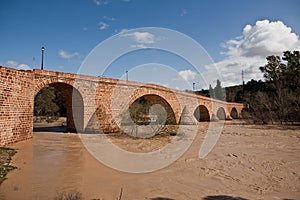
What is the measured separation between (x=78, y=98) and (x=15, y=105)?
3498mm

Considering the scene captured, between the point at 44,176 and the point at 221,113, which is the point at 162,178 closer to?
the point at 44,176

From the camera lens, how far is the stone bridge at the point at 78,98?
730 cm

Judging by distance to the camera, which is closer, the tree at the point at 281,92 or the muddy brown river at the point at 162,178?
the muddy brown river at the point at 162,178

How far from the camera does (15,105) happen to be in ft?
24.9

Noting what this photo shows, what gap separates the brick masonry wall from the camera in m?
7.03

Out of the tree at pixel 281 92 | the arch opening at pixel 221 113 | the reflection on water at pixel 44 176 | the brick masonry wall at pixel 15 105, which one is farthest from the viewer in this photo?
the arch opening at pixel 221 113

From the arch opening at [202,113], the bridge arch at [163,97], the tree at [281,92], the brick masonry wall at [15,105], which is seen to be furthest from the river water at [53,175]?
the arch opening at [202,113]

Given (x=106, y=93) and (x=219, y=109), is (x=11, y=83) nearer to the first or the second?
(x=106, y=93)

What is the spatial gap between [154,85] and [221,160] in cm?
917

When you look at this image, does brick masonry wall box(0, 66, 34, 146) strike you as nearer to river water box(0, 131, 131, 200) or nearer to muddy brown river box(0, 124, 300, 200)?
river water box(0, 131, 131, 200)

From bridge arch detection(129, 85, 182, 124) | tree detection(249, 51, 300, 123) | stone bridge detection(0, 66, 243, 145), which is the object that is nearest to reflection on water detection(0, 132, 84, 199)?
stone bridge detection(0, 66, 243, 145)

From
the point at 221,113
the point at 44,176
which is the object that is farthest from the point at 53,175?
the point at 221,113

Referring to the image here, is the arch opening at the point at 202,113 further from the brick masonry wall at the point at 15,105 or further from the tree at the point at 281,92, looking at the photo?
the brick masonry wall at the point at 15,105

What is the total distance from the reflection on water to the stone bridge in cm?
182
